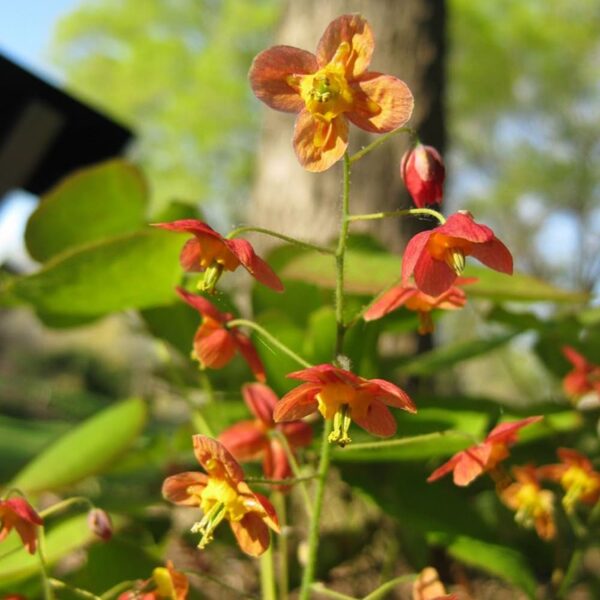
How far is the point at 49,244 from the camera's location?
73 cm

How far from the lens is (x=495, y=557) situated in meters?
0.59

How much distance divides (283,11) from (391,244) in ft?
2.13

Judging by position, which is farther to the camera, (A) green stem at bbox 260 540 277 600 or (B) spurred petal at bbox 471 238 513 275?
(A) green stem at bbox 260 540 277 600

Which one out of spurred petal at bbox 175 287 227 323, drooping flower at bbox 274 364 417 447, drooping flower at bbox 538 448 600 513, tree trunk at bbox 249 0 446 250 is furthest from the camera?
tree trunk at bbox 249 0 446 250

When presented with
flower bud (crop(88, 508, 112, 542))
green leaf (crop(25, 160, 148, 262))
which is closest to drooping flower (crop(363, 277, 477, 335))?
flower bud (crop(88, 508, 112, 542))

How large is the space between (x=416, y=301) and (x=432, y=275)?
9 centimetres

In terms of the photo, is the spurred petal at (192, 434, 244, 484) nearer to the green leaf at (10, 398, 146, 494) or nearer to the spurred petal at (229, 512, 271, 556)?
the spurred petal at (229, 512, 271, 556)

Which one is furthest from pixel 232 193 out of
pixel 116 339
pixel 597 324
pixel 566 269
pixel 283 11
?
pixel 597 324

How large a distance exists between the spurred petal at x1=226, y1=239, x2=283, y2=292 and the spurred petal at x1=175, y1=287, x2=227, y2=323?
9 cm

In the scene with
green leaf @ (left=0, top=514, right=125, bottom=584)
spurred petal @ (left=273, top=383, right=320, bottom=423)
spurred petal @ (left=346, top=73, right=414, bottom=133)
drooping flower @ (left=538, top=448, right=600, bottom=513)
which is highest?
spurred petal @ (left=346, top=73, right=414, bottom=133)

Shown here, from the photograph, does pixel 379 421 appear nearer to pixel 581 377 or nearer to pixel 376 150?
pixel 581 377

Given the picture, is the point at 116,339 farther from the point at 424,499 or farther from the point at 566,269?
the point at 424,499

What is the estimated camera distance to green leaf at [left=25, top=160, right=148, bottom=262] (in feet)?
2.35

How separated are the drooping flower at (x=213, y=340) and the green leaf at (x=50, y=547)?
0.16m
